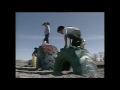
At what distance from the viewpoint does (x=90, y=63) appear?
7.70 m

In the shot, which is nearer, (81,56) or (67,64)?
(81,56)

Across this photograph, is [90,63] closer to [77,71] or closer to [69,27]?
[77,71]

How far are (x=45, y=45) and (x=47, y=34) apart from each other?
0.53m

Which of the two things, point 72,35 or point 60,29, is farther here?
point 60,29

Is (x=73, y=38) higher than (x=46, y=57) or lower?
higher

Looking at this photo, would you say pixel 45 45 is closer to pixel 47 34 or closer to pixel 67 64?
pixel 47 34

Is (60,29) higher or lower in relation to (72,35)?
higher

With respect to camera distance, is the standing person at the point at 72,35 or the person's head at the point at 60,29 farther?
the person's head at the point at 60,29

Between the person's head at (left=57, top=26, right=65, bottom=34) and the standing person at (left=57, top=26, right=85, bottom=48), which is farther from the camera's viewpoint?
Result: the person's head at (left=57, top=26, right=65, bottom=34)
